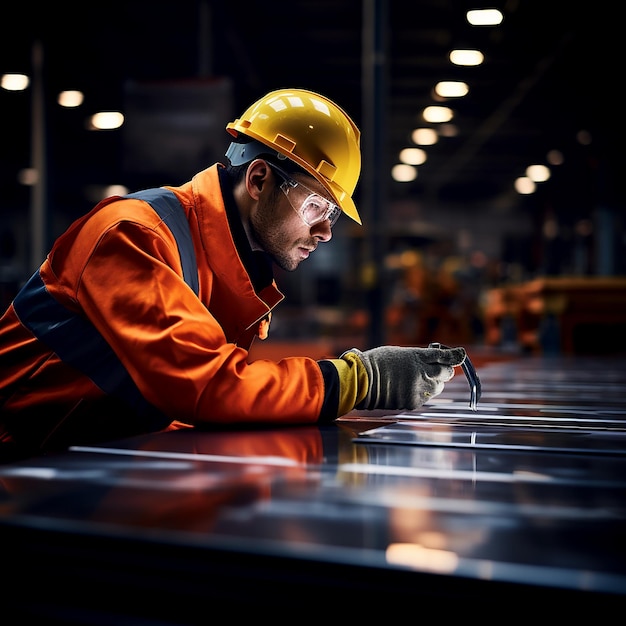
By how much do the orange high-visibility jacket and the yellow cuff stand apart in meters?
0.02

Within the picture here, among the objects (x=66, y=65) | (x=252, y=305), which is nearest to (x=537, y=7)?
(x=66, y=65)

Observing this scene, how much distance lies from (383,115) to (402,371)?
5067 mm

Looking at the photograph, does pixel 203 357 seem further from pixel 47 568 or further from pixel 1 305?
pixel 1 305

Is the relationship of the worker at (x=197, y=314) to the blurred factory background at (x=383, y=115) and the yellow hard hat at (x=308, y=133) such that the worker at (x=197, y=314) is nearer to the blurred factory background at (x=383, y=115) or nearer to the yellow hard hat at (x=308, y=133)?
the yellow hard hat at (x=308, y=133)

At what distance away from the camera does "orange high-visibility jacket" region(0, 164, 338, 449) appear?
1242mm

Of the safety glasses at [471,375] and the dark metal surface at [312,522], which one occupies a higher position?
the safety glasses at [471,375]

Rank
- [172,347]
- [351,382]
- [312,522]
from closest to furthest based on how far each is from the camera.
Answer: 1. [312,522]
2. [172,347]
3. [351,382]

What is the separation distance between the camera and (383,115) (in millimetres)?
6168

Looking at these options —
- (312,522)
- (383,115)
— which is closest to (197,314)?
(312,522)

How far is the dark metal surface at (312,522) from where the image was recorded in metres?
0.52

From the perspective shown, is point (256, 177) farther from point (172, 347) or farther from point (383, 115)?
point (383, 115)

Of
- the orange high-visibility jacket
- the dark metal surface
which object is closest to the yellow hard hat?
the orange high-visibility jacket

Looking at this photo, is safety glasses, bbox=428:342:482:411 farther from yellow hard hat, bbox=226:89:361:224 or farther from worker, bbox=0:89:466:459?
yellow hard hat, bbox=226:89:361:224

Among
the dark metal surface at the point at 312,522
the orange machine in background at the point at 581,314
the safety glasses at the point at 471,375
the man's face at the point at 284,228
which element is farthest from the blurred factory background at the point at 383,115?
the dark metal surface at the point at 312,522
